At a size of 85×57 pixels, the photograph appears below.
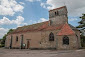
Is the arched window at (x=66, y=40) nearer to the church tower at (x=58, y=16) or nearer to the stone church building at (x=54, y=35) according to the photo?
the stone church building at (x=54, y=35)

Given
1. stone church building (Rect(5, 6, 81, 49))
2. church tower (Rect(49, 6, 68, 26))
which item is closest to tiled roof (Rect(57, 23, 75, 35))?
stone church building (Rect(5, 6, 81, 49))

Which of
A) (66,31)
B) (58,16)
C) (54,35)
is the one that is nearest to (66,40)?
(66,31)

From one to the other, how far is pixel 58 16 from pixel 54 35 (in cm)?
599

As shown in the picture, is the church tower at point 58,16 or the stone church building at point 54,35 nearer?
the stone church building at point 54,35

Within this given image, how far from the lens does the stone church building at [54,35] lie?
2381cm

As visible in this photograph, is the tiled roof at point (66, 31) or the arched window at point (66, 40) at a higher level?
the tiled roof at point (66, 31)

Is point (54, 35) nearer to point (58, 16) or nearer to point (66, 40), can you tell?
point (66, 40)

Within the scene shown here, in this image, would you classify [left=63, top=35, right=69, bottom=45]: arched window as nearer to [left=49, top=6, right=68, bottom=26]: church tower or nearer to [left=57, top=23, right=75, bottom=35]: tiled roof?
[left=57, top=23, right=75, bottom=35]: tiled roof

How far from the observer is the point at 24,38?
32.8m

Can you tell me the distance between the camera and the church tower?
27473mm

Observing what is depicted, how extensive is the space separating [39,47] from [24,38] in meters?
7.31

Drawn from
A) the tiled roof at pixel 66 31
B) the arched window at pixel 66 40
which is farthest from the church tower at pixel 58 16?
the arched window at pixel 66 40

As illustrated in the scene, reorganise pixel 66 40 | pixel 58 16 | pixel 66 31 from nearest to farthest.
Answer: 1. pixel 66 40
2. pixel 66 31
3. pixel 58 16

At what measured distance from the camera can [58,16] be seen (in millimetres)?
28297
